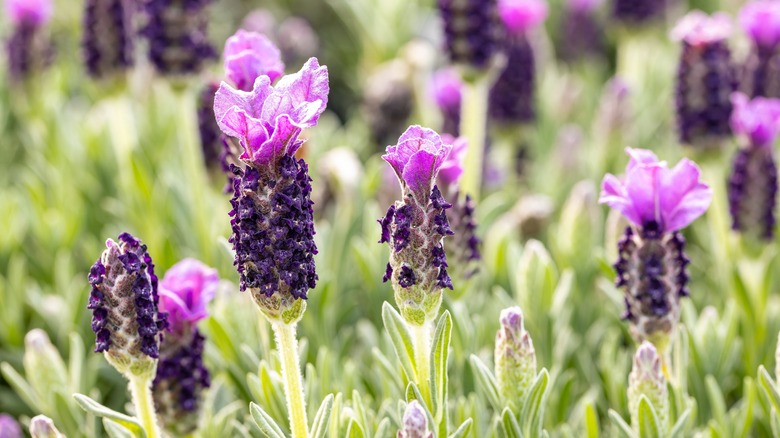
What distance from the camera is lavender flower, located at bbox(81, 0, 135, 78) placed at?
269cm

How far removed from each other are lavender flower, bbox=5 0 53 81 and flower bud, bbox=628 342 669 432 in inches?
88.7

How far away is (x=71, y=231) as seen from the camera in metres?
Result: 2.81

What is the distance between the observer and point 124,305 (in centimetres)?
147

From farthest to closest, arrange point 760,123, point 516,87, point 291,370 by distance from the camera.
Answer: point 516,87 < point 760,123 < point 291,370

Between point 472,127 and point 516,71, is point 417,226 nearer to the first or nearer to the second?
point 472,127

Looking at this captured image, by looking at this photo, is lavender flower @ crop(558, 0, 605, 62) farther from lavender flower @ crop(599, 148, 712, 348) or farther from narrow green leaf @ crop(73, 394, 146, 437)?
narrow green leaf @ crop(73, 394, 146, 437)

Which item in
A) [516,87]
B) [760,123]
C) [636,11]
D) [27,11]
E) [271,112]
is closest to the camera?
[271,112]

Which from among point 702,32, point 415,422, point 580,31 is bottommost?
point 415,422

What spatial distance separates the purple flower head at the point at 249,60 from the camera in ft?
5.24

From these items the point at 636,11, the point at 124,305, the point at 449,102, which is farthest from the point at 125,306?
the point at 636,11

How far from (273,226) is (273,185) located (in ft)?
0.18

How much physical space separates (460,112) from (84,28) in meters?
1.13

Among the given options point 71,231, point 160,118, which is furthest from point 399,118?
point 71,231

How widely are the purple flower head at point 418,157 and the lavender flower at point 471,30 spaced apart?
116 centimetres
